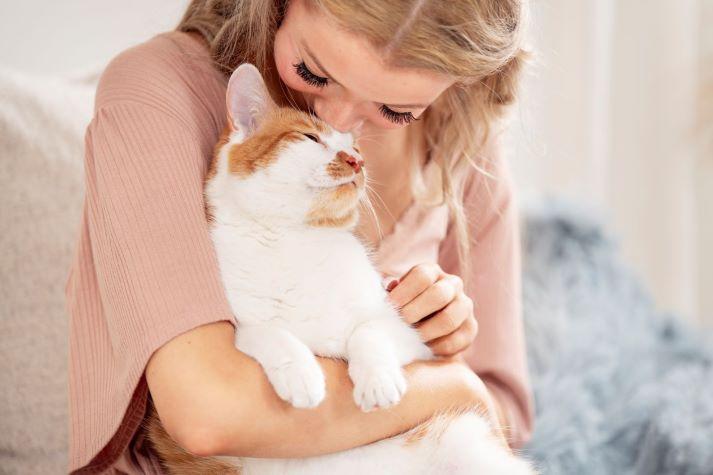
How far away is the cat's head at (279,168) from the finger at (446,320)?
7.3 inches

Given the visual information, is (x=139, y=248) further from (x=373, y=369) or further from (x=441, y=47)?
(x=441, y=47)

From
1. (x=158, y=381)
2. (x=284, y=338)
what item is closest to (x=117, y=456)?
(x=158, y=381)

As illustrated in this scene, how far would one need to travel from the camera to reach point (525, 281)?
2041mm

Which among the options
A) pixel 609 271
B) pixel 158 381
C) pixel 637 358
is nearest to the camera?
pixel 158 381

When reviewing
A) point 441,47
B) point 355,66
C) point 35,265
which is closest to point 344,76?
point 355,66

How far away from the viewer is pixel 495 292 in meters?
1.41

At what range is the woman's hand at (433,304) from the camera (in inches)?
42.8

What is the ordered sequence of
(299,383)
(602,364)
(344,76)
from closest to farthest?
(299,383) → (344,76) → (602,364)

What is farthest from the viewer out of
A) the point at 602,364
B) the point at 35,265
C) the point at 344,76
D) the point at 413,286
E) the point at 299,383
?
the point at 602,364

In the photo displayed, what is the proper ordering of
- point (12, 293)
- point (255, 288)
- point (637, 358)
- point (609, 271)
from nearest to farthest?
point (255, 288), point (12, 293), point (637, 358), point (609, 271)

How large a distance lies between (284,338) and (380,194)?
48 cm

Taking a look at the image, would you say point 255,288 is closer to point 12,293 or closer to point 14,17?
point 12,293

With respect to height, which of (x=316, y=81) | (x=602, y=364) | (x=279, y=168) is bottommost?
(x=602, y=364)

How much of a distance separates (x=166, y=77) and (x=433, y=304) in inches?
19.1
